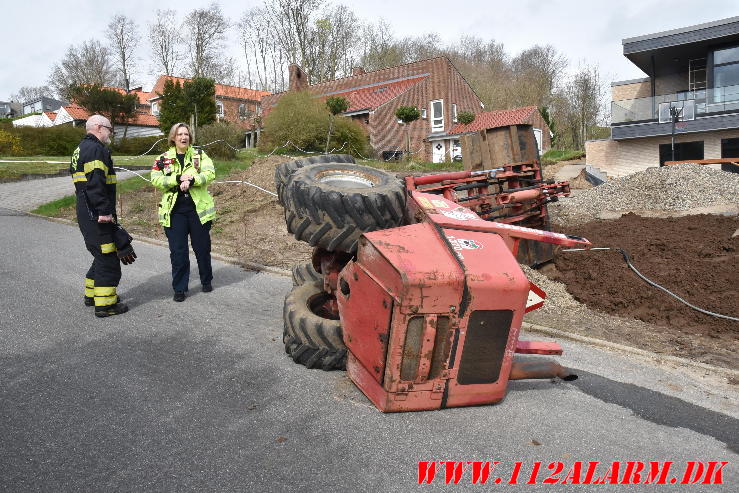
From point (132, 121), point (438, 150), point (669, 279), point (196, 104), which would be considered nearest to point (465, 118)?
point (438, 150)

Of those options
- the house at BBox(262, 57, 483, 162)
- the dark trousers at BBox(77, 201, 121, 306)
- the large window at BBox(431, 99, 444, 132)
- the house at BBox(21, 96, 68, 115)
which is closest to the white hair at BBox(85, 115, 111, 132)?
the dark trousers at BBox(77, 201, 121, 306)

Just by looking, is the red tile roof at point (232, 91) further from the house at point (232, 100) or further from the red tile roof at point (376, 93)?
the red tile roof at point (376, 93)

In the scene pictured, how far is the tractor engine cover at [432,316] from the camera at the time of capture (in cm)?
287

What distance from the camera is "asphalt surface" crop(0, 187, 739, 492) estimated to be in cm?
249

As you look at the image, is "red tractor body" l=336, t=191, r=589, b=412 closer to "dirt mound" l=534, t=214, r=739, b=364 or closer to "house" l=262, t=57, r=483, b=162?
"dirt mound" l=534, t=214, r=739, b=364

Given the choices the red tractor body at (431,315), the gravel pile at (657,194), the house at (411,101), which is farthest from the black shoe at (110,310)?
the house at (411,101)

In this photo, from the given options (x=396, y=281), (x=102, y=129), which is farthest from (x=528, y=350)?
(x=102, y=129)

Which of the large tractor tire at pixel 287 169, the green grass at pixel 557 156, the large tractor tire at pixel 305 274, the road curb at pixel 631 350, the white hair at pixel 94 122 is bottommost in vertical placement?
the road curb at pixel 631 350

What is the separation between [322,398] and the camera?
3.25 meters

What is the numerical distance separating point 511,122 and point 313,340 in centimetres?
3727

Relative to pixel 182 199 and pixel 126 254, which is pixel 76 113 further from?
pixel 126 254

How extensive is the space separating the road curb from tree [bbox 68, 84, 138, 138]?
41011mm

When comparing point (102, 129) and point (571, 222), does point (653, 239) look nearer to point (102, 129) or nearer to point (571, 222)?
point (571, 222)

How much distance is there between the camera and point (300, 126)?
24109 mm
